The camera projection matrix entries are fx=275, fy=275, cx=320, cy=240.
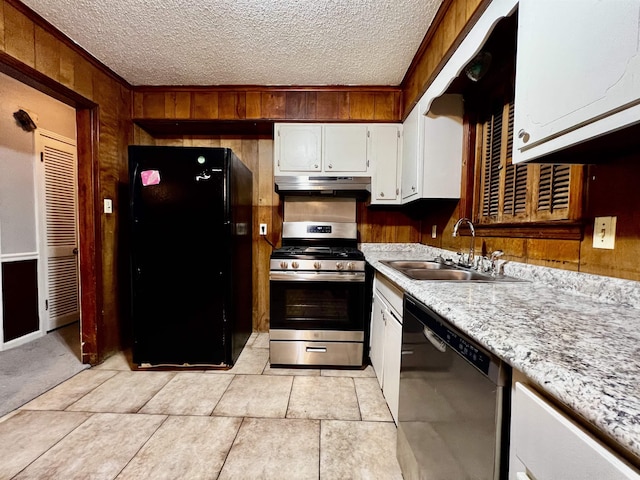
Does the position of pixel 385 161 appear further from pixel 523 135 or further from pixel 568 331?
pixel 568 331

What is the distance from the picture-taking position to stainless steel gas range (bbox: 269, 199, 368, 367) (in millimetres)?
2176

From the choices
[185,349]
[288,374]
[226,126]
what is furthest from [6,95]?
[288,374]

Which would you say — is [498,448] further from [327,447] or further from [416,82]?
[416,82]

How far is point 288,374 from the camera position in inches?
84.7

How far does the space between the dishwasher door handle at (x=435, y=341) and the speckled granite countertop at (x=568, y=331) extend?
0.33 ft

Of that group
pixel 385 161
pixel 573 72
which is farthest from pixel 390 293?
pixel 385 161

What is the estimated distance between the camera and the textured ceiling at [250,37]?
5.37 ft

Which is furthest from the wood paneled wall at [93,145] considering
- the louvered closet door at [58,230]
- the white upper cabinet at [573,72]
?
the white upper cabinet at [573,72]

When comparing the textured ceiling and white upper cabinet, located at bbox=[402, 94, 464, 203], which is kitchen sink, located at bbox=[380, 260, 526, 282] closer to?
white upper cabinet, located at bbox=[402, 94, 464, 203]

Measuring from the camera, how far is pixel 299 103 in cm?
254

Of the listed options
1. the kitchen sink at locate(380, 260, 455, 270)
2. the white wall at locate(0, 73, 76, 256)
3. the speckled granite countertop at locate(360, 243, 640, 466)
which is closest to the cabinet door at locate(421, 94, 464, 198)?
the kitchen sink at locate(380, 260, 455, 270)

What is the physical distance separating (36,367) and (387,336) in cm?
276

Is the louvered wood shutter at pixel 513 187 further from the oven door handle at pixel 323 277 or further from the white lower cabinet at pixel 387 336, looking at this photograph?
the oven door handle at pixel 323 277

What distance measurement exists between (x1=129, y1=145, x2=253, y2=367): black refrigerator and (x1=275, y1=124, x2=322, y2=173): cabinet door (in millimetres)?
494
